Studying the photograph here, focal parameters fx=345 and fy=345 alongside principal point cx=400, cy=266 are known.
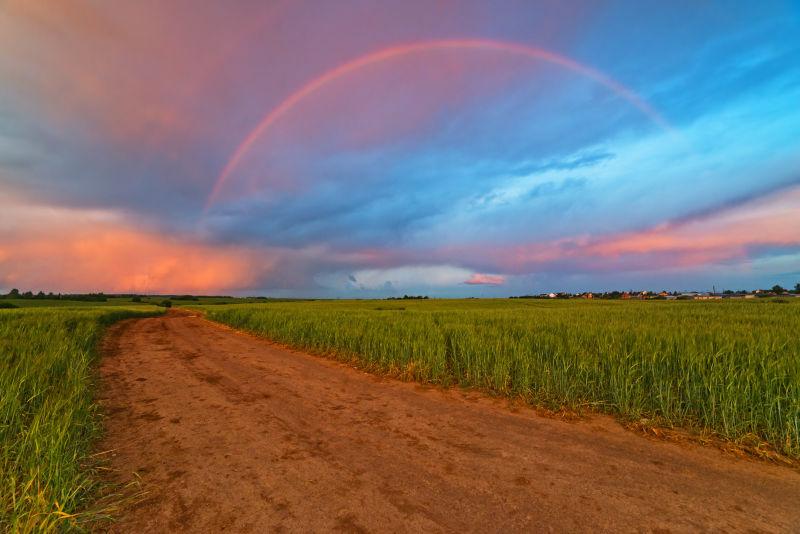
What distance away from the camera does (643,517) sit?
341 centimetres

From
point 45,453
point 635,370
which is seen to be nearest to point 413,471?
point 45,453

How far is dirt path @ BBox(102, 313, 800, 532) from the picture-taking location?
3.40 meters

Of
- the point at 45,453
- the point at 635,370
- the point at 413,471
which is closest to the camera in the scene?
the point at 45,453

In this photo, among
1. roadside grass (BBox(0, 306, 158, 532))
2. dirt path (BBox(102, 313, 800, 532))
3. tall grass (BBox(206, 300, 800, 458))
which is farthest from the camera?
tall grass (BBox(206, 300, 800, 458))

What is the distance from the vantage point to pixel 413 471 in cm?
434

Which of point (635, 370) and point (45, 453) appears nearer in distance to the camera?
point (45, 453)

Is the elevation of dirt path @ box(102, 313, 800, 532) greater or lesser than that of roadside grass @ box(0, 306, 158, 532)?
lesser

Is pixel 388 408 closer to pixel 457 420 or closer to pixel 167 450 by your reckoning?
pixel 457 420

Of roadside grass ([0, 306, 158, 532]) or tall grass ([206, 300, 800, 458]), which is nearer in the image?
roadside grass ([0, 306, 158, 532])

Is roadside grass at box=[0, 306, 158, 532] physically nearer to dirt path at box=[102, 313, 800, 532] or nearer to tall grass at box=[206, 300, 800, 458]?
dirt path at box=[102, 313, 800, 532]

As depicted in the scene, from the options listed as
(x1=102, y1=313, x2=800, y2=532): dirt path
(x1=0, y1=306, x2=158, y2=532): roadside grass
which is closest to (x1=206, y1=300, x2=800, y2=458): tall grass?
(x1=102, y1=313, x2=800, y2=532): dirt path

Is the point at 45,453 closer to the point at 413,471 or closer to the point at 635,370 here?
the point at 413,471

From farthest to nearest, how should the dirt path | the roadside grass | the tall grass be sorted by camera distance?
the tall grass
the dirt path
the roadside grass

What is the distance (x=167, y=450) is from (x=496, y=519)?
A: 462 centimetres
